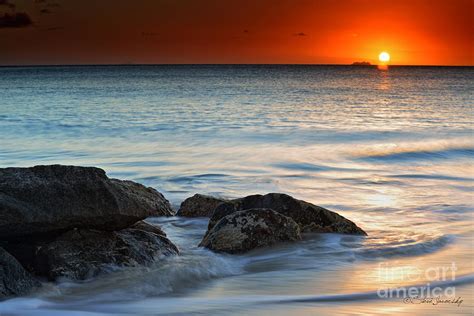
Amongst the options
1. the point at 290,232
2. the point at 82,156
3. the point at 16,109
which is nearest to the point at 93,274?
the point at 290,232

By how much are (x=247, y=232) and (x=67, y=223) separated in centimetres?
213

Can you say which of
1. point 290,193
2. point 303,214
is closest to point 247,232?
point 303,214

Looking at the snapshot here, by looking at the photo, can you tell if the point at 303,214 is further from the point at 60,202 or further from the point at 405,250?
the point at 60,202

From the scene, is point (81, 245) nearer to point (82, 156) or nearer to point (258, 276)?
point (258, 276)

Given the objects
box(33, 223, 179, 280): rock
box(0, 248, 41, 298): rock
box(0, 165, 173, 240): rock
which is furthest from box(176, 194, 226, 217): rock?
box(0, 248, 41, 298): rock

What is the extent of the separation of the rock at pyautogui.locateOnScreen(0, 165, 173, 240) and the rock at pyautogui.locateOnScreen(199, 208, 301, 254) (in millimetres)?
1030

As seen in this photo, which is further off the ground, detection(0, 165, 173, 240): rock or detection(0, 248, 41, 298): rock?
detection(0, 165, 173, 240): rock

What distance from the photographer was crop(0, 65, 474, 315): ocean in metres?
5.87

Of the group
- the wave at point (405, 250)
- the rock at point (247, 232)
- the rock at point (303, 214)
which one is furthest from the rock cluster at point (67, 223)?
the wave at point (405, 250)

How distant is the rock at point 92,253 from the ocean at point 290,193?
0.48 feet

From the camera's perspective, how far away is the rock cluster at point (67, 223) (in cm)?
634
